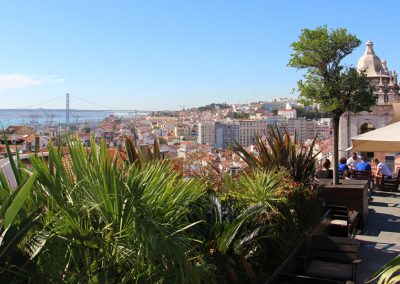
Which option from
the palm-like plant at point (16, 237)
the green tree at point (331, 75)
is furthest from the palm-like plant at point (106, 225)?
the green tree at point (331, 75)

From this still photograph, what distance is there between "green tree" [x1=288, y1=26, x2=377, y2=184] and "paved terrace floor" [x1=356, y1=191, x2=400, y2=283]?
120cm

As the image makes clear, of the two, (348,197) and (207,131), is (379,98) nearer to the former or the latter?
(348,197)

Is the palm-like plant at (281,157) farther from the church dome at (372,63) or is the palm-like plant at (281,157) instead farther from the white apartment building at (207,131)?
the white apartment building at (207,131)

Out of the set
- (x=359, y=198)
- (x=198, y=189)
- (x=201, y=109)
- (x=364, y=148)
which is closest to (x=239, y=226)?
(x=198, y=189)

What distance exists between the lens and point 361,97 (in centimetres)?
780

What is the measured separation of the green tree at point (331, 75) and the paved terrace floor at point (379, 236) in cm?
120

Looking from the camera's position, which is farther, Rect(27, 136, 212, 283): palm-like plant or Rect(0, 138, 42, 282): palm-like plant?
Rect(27, 136, 212, 283): palm-like plant

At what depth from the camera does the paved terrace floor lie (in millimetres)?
4805

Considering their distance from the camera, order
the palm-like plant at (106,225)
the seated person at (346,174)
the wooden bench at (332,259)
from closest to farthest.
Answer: the palm-like plant at (106,225)
the wooden bench at (332,259)
the seated person at (346,174)

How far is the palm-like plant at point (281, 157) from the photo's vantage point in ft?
16.7

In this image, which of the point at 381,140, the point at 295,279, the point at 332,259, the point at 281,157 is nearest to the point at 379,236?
the point at 381,140

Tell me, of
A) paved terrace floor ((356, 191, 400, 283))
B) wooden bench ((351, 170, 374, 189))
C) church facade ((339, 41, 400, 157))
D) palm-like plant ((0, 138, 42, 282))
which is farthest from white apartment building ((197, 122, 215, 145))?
palm-like plant ((0, 138, 42, 282))

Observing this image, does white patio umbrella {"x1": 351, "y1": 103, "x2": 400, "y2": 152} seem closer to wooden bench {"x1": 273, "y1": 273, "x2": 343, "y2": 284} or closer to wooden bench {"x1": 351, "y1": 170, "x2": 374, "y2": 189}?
wooden bench {"x1": 351, "y1": 170, "x2": 374, "y2": 189}

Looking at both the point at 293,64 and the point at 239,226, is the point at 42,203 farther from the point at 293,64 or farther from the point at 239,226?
the point at 293,64
